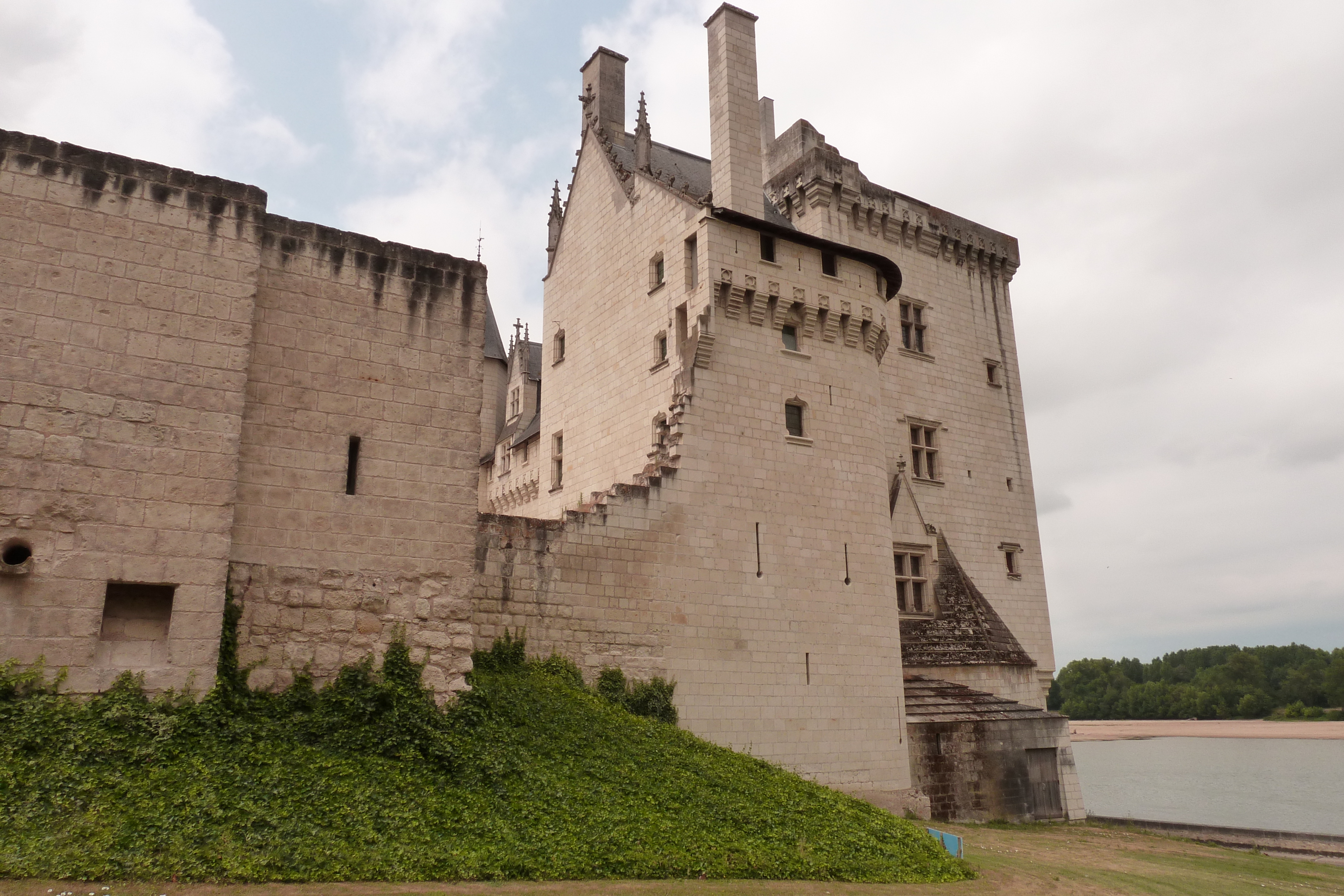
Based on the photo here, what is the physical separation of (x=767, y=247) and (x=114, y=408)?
13.8 meters

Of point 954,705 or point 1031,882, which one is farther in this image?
point 954,705

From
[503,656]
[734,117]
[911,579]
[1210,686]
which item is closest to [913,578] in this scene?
[911,579]

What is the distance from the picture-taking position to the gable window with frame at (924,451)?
89.5 ft

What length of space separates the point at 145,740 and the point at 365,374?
5.35m

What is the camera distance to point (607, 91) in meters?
27.9

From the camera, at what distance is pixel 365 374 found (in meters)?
13.2

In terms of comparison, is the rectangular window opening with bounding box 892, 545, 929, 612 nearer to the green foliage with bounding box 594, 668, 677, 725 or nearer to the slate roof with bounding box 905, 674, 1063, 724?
the slate roof with bounding box 905, 674, 1063, 724

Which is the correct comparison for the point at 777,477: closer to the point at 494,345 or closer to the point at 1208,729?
the point at 494,345

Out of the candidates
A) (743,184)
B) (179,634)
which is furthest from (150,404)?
(743,184)

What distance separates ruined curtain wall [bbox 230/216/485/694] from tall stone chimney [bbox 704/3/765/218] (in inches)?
391

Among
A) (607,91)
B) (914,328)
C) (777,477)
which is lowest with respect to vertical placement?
(777,477)

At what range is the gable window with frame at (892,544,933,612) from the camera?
967 inches

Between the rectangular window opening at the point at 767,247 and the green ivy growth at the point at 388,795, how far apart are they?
11.0m

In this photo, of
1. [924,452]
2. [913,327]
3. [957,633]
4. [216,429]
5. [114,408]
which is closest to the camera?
[114,408]
